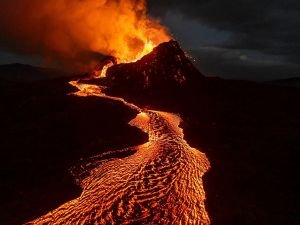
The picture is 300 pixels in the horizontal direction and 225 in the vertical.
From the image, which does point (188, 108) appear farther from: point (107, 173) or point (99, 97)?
point (107, 173)

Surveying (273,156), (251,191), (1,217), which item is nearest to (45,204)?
(1,217)

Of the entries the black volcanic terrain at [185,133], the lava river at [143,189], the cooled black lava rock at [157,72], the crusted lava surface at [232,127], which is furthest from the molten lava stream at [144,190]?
the cooled black lava rock at [157,72]

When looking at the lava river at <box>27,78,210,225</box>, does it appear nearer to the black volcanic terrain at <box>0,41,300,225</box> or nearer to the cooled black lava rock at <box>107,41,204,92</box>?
the black volcanic terrain at <box>0,41,300,225</box>

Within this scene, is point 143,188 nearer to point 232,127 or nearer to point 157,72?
point 232,127

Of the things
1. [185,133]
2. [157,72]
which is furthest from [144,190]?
[157,72]

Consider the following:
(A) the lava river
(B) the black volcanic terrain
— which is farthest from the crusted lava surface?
(A) the lava river

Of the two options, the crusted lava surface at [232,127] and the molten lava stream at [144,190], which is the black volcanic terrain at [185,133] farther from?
the molten lava stream at [144,190]
